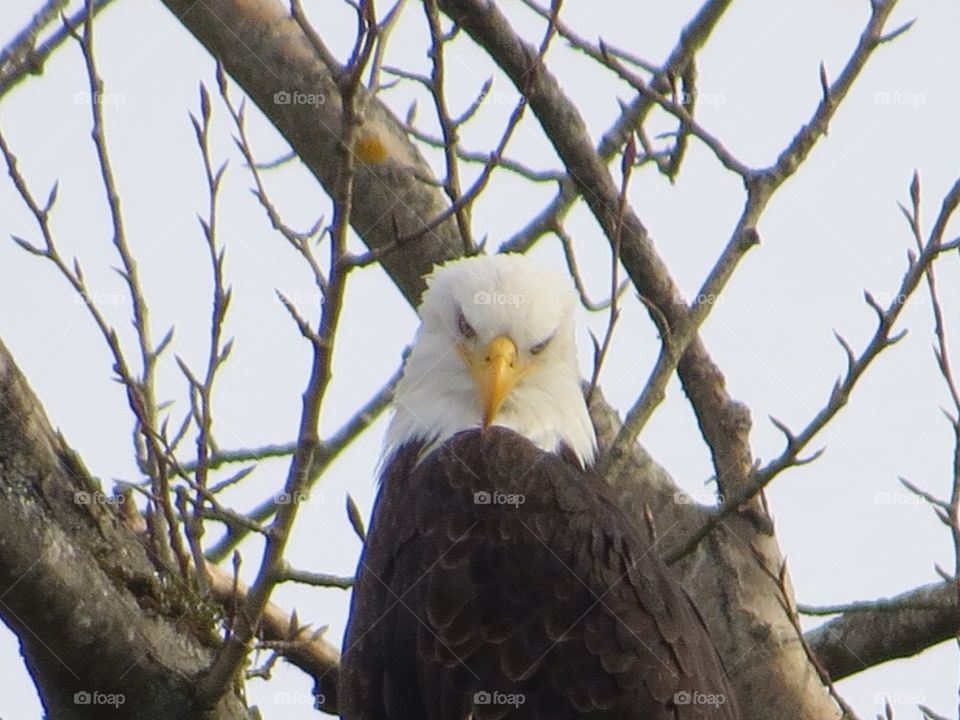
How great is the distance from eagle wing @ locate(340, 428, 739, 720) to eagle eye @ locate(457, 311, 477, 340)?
48 centimetres

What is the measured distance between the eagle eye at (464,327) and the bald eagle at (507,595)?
0.07 ft

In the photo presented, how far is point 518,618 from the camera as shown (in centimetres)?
418

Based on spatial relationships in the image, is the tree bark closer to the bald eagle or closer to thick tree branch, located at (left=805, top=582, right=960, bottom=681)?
the bald eagle

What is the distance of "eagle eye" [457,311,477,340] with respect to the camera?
4688 mm

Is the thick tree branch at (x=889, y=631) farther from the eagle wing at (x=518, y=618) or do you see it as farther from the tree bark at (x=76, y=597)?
the tree bark at (x=76, y=597)

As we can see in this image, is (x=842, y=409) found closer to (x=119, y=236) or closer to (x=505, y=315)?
(x=505, y=315)

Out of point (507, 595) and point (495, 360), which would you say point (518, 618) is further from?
point (495, 360)

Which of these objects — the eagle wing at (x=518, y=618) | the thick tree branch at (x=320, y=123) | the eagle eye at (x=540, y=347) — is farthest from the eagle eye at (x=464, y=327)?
the thick tree branch at (x=320, y=123)

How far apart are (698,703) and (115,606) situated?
1585 mm

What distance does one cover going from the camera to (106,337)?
3.91 metres

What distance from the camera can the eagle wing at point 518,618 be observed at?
4113 mm

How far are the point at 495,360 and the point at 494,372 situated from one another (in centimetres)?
4

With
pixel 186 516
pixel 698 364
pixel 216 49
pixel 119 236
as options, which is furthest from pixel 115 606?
pixel 216 49

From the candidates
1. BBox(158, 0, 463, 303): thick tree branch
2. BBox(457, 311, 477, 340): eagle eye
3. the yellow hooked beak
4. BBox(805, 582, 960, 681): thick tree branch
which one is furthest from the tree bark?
BBox(805, 582, 960, 681): thick tree branch
